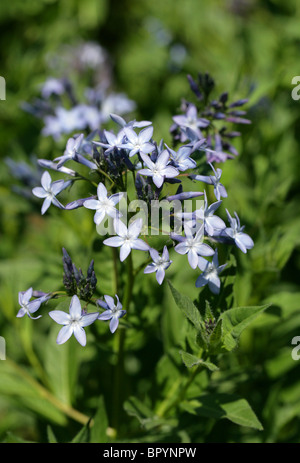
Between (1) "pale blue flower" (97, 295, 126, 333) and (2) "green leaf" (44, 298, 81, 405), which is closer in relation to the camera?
(1) "pale blue flower" (97, 295, 126, 333)

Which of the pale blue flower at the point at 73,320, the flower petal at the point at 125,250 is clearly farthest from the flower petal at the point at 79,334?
the flower petal at the point at 125,250

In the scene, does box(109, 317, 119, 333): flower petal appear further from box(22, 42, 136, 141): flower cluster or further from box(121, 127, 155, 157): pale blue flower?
box(22, 42, 136, 141): flower cluster

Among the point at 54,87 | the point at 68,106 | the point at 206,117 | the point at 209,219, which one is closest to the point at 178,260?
the point at 206,117

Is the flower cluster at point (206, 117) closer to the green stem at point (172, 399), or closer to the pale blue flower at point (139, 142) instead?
the pale blue flower at point (139, 142)

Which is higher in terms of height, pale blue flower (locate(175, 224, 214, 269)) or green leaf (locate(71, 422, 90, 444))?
pale blue flower (locate(175, 224, 214, 269))

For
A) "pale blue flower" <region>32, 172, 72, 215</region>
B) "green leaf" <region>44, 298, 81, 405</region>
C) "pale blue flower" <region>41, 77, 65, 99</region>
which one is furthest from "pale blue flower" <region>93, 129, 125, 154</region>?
"pale blue flower" <region>41, 77, 65, 99</region>
